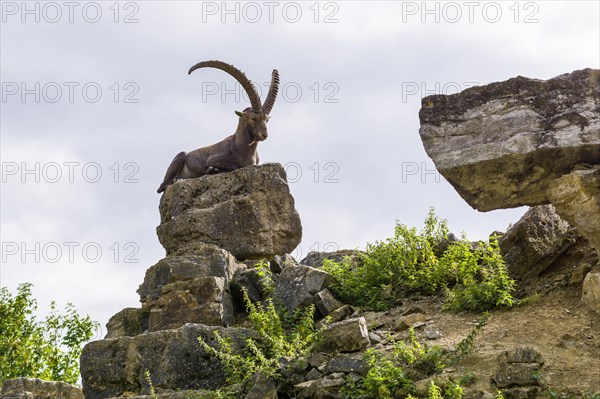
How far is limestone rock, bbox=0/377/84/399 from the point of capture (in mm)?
8961

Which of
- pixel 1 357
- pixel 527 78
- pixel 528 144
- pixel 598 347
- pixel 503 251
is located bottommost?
pixel 1 357

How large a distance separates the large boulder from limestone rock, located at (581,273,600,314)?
436cm

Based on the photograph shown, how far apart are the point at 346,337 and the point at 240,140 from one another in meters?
5.39

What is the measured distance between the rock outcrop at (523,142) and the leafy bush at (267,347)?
202cm

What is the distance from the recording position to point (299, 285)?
10.5 m

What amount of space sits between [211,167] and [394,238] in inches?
143

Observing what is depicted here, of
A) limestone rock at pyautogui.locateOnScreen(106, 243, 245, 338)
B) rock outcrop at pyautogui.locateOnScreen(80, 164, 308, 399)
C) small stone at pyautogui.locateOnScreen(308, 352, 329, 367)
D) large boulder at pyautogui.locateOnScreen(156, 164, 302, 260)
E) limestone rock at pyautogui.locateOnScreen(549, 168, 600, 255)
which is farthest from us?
large boulder at pyautogui.locateOnScreen(156, 164, 302, 260)

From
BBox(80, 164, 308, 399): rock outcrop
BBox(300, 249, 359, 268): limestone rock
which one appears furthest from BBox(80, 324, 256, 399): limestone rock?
BBox(300, 249, 359, 268): limestone rock

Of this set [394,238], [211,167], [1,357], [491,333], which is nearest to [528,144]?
[491,333]

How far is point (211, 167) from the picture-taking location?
535 inches

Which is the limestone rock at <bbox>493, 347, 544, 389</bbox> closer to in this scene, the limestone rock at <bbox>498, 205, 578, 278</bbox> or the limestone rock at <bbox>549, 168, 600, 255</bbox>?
the limestone rock at <bbox>549, 168, 600, 255</bbox>

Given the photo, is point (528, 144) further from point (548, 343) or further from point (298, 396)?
point (298, 396)

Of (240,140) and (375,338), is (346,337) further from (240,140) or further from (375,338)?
(240,140)

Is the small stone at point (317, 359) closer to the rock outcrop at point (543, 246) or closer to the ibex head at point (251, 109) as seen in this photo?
the rock outcrop at point (543, 246)
